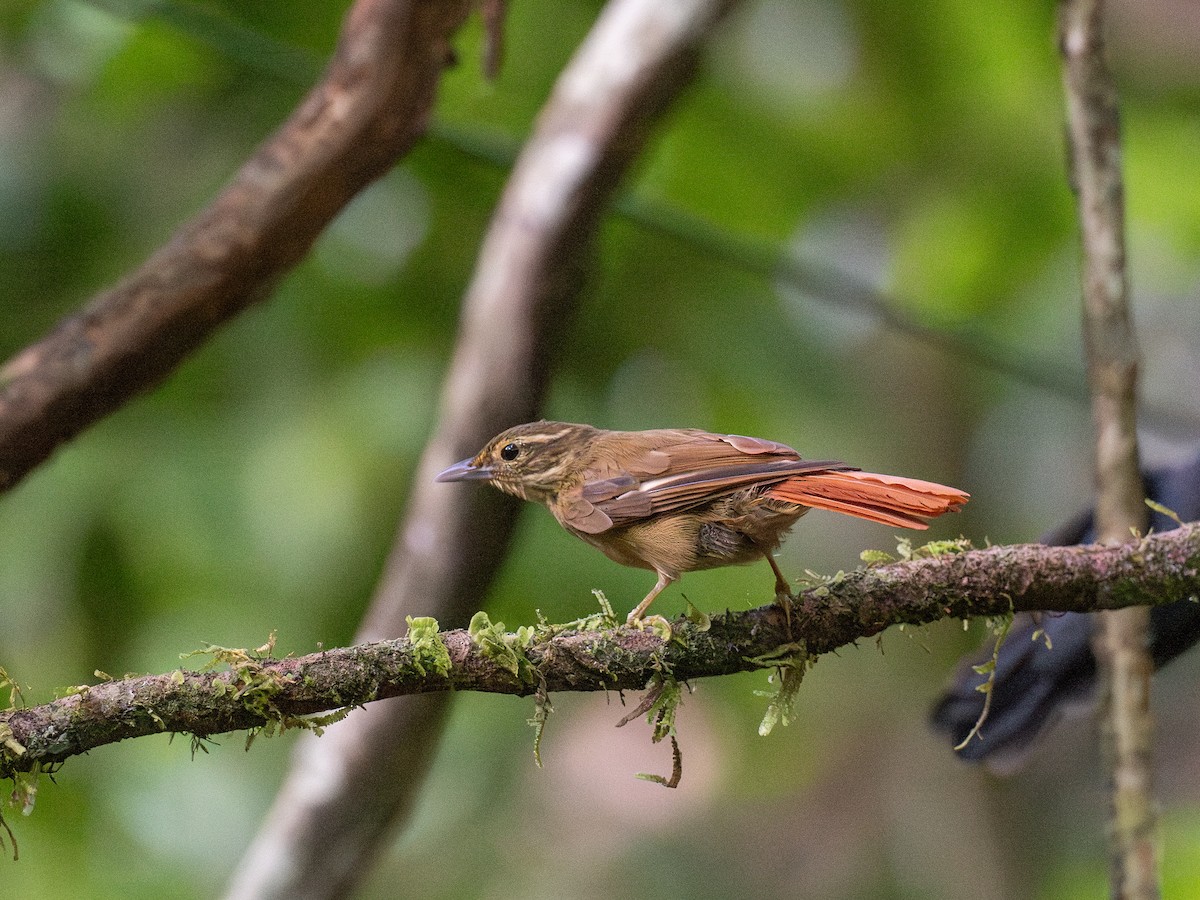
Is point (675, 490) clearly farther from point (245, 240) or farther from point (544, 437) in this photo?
point (245, 240)

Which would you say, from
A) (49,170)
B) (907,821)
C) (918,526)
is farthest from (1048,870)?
(49,170)

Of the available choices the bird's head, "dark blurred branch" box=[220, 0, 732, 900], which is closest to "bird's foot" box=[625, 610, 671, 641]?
the bird's head

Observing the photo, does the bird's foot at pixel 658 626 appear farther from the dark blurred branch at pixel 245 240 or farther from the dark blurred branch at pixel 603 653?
the dark blurred branch at pixel 245 240

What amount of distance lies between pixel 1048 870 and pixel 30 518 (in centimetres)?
346

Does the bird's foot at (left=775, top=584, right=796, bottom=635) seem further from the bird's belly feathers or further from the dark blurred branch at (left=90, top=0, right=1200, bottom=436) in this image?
the dark blurred branch at (left=90, top=0, right=1200, bottom=436)

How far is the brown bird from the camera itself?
1692mm

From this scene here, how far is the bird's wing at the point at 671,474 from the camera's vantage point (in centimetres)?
173

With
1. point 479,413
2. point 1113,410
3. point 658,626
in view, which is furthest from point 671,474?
point 479,413

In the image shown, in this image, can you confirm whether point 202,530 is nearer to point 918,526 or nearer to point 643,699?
point 643,699

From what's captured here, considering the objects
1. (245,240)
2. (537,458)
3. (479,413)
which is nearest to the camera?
(537,458)

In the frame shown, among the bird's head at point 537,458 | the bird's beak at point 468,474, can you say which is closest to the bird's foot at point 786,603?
the bird's head at point 537,458

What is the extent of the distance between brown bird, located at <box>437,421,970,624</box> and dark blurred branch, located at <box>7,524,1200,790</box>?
12 cm

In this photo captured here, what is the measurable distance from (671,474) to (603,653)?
1.26 feet

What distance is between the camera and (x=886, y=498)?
1537 millimetres
